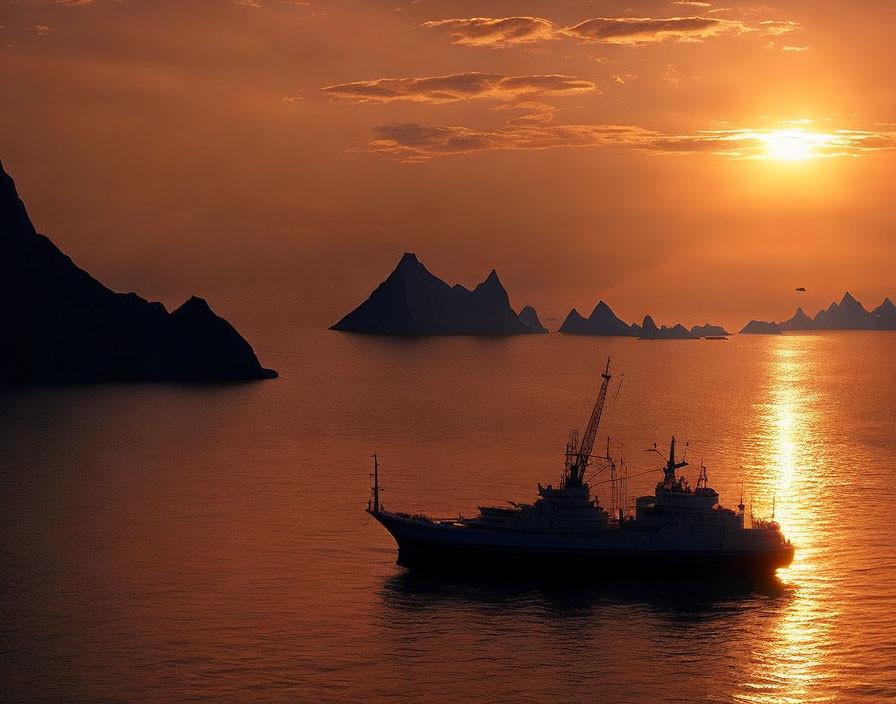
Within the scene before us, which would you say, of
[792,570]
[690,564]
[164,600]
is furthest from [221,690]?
[792,570]

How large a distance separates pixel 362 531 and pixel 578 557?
19.2 metres

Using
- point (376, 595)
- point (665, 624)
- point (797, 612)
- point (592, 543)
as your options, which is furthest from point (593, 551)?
point (376, 595)

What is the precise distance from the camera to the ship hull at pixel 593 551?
84.1 meters

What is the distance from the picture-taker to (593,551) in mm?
84375

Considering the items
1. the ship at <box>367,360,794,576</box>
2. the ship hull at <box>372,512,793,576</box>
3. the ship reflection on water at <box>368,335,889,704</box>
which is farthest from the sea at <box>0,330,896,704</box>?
the ship at <box>367,360,794,576</box>

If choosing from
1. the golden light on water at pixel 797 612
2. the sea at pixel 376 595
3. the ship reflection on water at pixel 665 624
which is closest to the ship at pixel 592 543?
the ship reflection on water at pixel 665 624

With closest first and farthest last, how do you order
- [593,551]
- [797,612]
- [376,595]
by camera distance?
[797,612]
[376,595]
[593,551]

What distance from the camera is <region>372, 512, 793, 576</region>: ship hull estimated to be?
276ft

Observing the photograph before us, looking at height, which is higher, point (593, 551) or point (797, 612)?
point (593, 551)

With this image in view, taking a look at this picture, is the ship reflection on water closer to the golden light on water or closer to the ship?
the golden light on water

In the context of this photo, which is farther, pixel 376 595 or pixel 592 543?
pixel 592 543

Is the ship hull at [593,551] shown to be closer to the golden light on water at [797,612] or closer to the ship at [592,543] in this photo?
the ship at [592,543]

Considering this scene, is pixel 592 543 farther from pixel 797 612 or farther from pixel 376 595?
pixel 376 595

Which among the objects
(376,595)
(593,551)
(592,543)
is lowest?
(376,595)
